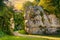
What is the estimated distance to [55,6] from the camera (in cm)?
1323

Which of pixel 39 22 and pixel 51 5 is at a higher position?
pixel 51 5

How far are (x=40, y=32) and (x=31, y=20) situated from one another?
0.80m

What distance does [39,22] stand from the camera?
509 inches

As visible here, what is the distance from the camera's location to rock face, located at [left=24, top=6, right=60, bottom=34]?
12.9 metres

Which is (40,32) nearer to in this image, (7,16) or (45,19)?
(45,19)

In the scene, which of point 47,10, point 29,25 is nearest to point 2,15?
point 29,25

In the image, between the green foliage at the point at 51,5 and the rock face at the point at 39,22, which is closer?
the rock face at the point at 39,22

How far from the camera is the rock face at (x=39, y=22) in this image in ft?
42.3

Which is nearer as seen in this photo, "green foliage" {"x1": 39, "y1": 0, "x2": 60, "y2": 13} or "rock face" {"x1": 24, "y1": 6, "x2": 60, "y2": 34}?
"rock face" {"x1": 24, "y1": 6, "x2": 60, "y2": 34}

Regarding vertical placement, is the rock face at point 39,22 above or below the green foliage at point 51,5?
below

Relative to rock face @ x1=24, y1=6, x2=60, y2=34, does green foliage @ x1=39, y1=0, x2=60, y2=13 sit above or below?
above

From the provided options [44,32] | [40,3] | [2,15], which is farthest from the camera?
[40,3]

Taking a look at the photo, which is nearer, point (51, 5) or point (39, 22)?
point (39, 22)

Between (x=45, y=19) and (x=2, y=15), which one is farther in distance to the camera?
(x=45, y=19)
